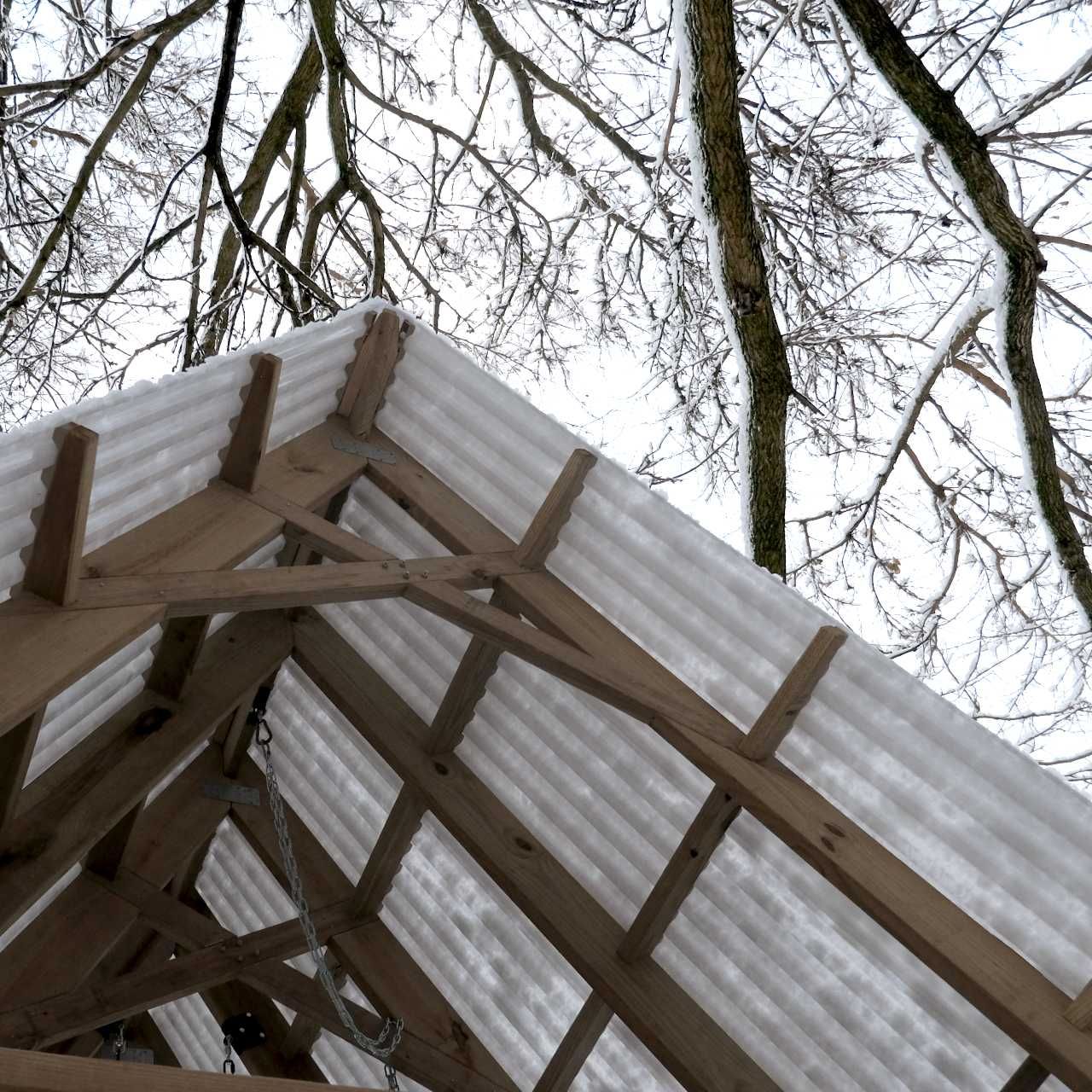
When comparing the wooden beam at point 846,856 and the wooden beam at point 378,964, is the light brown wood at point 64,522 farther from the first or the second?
the wooden beam at point 378,964

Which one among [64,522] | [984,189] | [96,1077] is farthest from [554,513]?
[96,1077]

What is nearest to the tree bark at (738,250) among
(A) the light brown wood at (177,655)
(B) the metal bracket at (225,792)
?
(A) the light brown wood at (177,655)

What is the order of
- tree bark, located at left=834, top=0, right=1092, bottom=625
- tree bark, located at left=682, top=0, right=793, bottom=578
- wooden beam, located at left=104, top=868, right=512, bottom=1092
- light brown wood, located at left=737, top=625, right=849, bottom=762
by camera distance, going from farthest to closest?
1. wooden beam, located at left=104, top=868, right=512, bottom=1092
2. tree bark, located at left=682, top=0, right=793, bottom=578
3. tree bark, located at left=834, top=0, right=1092, bottom=625
4. light brown wood, located at left=737, top=625, right=849, bottom=762

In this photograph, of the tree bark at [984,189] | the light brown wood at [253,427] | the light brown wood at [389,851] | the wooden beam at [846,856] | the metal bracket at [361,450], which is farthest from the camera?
the light brown wood at [389,851]

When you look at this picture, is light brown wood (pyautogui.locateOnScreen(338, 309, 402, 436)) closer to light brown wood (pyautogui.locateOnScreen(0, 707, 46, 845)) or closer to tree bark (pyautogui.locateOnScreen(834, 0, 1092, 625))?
light brown wood (pyautogui.locateOnScreen(0, 707, 46, 845))

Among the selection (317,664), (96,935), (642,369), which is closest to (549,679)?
(317,664)

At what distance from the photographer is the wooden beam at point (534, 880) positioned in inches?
113

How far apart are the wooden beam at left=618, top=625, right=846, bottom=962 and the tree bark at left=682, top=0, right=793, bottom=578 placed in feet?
5.48

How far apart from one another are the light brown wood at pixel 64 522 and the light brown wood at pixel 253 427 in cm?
65

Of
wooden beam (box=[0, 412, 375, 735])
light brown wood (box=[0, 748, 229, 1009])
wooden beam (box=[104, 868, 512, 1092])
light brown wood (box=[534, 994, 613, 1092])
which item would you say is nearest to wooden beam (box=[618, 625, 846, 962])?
light brown wood (box=[534, 994, 613, 1092])

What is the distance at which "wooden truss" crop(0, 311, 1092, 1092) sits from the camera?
2.01 meters

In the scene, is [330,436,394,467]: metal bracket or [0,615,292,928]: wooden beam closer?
[0,615,292,928]: wooden beam

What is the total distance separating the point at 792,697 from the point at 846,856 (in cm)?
36

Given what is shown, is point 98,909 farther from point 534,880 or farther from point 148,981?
point 534,880
